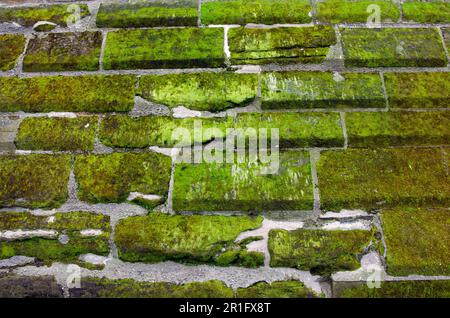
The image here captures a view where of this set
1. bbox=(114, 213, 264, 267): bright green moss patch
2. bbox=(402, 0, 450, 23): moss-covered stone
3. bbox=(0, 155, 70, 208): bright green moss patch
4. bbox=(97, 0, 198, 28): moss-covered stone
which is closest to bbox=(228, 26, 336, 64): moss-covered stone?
bbox=(97, 0, 198, 28): moss-covered stone

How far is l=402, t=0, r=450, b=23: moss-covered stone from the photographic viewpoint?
148 cm

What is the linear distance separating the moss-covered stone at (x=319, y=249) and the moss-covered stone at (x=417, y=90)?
0.47m

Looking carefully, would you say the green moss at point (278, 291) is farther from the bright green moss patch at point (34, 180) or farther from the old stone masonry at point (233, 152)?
the bright green moss patch at point (34, 180)

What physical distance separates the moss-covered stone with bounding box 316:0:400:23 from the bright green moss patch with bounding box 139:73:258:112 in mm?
392

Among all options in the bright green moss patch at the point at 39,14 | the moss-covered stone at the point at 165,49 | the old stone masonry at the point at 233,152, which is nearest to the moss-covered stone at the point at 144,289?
the old stone masonry at the point at 233,152

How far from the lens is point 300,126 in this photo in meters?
1.30

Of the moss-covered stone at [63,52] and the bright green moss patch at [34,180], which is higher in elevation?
the moss-covered stone at [63,52]

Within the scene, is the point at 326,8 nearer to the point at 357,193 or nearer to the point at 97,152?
the point at 357,193

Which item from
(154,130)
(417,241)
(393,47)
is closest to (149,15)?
(154,130)

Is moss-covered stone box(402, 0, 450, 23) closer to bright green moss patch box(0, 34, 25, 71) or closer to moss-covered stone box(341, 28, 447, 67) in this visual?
moss-covered stone box(341, 28, 447, 67)

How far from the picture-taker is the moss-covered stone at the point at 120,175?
1.24m

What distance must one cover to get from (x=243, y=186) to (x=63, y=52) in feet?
2.68

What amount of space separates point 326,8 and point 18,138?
1192 mm

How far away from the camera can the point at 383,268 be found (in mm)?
1169
